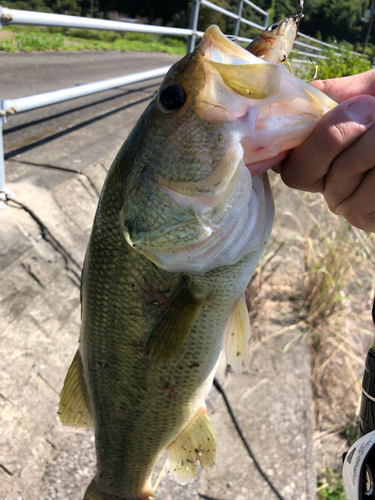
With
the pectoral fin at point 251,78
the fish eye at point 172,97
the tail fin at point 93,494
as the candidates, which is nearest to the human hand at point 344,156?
the pectoral fin at point 251,78

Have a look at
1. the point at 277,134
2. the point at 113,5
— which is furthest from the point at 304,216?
the point at 113,5

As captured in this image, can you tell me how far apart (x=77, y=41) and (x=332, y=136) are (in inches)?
779

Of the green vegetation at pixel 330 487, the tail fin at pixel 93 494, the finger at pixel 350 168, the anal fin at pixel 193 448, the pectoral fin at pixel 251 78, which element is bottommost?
the green vegetation at pixel 330 487

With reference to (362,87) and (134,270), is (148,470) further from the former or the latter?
(362,87)

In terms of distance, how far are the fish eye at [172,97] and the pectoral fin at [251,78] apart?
0.09m

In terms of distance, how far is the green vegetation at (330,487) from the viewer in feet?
8.36

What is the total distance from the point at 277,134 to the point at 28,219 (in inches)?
64.9

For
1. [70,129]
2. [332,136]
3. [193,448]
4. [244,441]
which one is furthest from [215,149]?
[70,129]

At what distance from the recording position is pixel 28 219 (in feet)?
7.02

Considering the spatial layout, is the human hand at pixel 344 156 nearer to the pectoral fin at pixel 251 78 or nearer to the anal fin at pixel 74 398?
the pectoral fin at pixel 251 78

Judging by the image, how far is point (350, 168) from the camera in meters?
0.98

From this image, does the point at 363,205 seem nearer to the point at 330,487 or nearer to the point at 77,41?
the point at 330,487

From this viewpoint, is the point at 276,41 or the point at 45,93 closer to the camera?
the point at 276,41

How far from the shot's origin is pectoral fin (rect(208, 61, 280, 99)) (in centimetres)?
81
